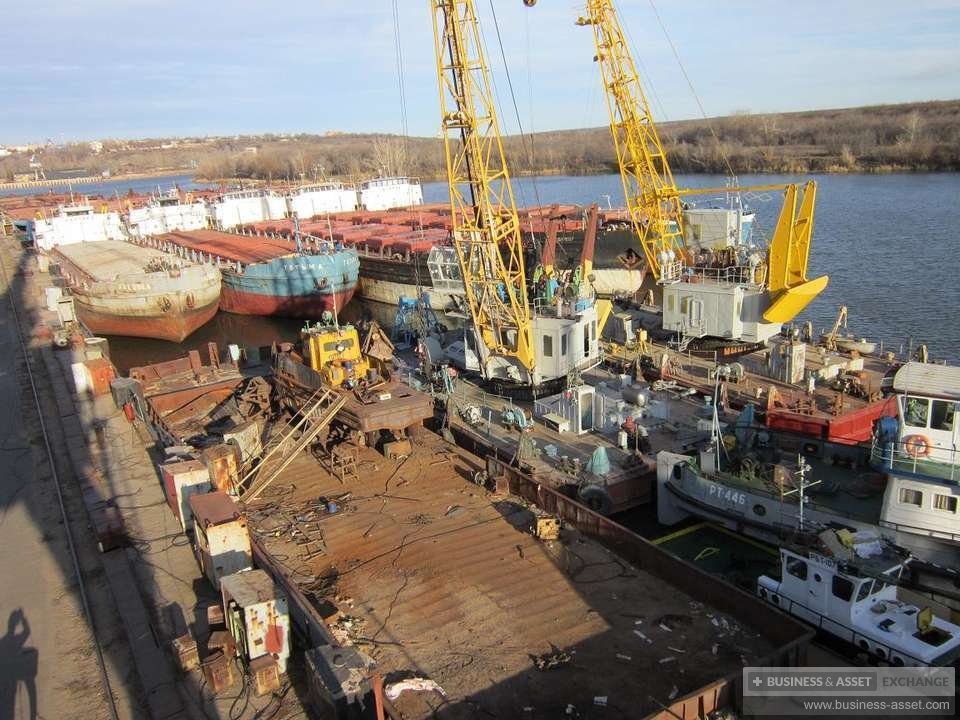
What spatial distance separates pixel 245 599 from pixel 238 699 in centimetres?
118

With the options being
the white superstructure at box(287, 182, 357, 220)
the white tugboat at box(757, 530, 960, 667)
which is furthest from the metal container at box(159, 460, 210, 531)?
the white superstructure at box(287, 182, 357, 220)

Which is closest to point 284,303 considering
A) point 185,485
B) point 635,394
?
point 635,394

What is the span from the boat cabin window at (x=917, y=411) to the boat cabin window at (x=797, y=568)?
150 inches

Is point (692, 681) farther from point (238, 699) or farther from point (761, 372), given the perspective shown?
point (761, 372)

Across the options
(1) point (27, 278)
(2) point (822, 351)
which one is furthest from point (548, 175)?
(2) point (822, 351)

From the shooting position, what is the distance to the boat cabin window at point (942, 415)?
12.9 meters

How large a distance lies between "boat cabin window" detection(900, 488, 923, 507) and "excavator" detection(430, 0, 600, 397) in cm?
1017

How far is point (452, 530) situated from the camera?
13.6 meters

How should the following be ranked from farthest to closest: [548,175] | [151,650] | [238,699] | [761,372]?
[548,175], [761,372], [151,650], [238,699]

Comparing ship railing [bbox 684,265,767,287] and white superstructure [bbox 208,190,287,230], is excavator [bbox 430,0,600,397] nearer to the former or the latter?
ship railing [bbox 684,265,767,287]

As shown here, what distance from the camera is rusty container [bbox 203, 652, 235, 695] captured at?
9070 millimetres

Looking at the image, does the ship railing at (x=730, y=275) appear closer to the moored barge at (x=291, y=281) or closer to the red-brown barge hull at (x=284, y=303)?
the moored barge at (x=291, y=281)

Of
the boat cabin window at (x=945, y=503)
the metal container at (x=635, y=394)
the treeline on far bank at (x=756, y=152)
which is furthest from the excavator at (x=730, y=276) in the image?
the treeline on far bank at (x=756, y=152)

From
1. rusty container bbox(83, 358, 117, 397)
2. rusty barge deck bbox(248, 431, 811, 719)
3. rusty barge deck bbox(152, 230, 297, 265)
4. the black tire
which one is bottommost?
the black tire
